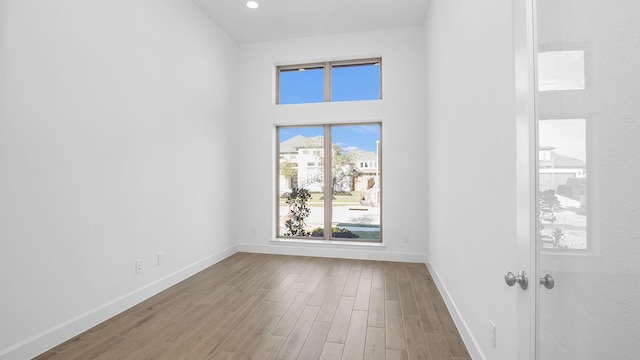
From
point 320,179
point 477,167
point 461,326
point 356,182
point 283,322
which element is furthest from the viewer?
point 320,179

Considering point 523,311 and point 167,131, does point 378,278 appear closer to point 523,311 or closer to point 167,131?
point 523,311

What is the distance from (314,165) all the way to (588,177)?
406cm

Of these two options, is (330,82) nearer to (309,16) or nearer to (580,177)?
(309,16)

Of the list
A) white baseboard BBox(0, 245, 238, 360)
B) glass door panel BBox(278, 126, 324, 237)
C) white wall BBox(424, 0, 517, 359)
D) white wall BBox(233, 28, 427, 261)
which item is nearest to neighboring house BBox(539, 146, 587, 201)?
white wall BBox(424, 0, 517, 359)

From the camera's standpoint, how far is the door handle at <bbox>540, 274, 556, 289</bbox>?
834mm

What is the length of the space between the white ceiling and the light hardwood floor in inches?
132

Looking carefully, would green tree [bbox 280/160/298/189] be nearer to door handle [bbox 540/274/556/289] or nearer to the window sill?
the window sill

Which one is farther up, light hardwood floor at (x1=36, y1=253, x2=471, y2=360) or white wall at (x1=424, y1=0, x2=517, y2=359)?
white wall at (x1=424, y1=0, x2=517, y2=359)

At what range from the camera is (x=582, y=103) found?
686 millimetres

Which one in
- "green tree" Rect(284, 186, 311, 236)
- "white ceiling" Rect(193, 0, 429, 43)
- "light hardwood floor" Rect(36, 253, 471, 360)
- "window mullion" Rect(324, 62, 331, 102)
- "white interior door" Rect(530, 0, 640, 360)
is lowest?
"light hardwood floor" Rect(36, 253, 471, 360)

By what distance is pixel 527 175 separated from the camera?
3.18ft

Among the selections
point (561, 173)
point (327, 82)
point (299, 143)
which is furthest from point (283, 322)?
point (327, 82)

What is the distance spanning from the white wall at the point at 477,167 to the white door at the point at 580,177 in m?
0.46

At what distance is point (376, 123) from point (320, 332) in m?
3.12
